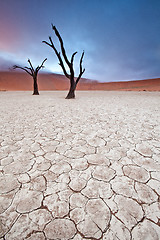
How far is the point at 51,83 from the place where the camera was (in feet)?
130

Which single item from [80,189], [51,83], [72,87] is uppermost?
[51,83]

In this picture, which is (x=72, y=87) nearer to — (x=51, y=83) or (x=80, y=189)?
(x=80, y=189)

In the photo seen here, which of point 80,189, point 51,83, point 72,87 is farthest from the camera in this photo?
point 51,83

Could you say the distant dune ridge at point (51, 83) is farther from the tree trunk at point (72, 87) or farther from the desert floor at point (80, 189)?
the desert floor at point (80, 189)

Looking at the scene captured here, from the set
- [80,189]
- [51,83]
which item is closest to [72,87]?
[80,189]

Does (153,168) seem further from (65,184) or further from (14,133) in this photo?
(14,133)

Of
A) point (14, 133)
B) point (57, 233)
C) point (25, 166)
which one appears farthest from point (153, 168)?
point (14, 133)

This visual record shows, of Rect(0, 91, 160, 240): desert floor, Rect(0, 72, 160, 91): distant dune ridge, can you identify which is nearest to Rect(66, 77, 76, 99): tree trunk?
Rect(0, 91, 160, 240): desert floor

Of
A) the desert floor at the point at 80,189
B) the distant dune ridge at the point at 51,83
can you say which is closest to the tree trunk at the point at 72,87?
Result: the desert floor at the point at 80,189

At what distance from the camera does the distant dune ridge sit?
30756 millimetres

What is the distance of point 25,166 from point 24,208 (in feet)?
1.66

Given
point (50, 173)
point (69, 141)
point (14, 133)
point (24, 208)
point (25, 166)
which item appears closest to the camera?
point (24, 208)

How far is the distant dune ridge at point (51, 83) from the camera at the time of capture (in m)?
30.8

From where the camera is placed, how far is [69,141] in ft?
5.94
